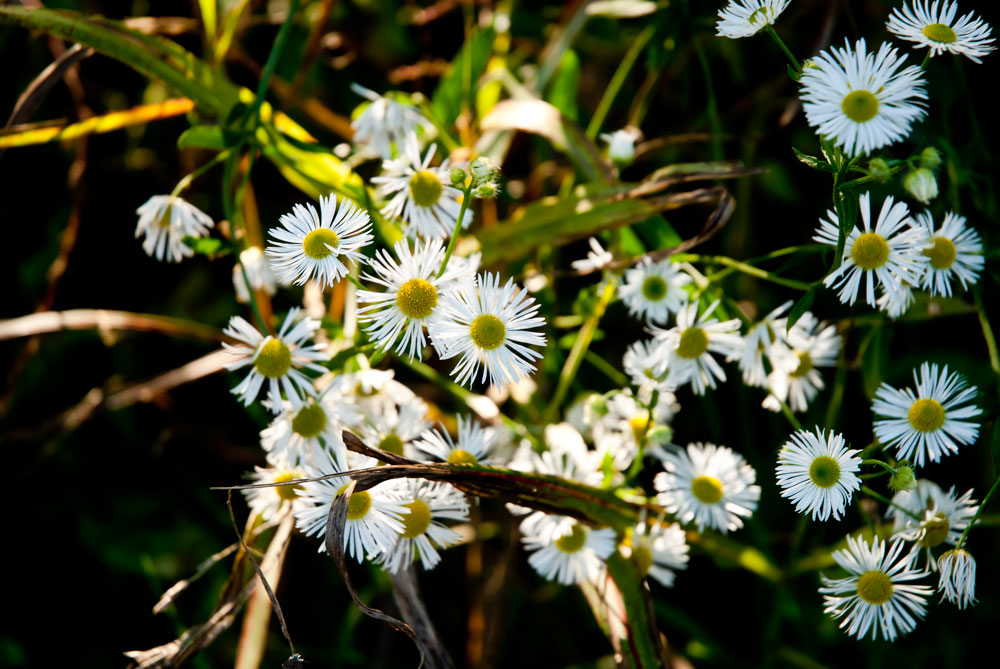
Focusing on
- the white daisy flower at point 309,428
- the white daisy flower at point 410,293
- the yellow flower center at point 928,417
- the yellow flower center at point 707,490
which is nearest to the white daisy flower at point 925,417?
the yellow flower center at point 928,417

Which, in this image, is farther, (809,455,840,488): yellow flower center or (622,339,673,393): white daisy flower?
(622,339,673,393): white daisy flower

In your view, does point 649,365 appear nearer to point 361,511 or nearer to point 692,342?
point 692,342

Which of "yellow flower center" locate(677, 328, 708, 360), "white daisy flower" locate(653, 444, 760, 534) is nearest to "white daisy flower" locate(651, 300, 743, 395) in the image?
"yellow flower center" locate(677, 328, 708, 360)

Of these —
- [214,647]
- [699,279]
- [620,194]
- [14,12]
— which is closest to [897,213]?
[699,279]

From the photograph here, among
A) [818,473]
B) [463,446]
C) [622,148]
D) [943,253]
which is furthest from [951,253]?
[463,446]

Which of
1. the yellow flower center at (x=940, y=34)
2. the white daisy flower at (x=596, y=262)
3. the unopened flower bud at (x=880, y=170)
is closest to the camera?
the unopened flower bud at (x=880, y=170)

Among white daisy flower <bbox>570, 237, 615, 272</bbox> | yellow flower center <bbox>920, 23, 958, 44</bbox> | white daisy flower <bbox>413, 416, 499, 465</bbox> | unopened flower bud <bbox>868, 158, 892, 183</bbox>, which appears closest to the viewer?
unopened flower bud <bbox>868, 158, 892, 183</bbox>

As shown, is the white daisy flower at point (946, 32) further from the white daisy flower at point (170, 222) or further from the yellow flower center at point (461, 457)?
the white daisy flower at point (170, 222)

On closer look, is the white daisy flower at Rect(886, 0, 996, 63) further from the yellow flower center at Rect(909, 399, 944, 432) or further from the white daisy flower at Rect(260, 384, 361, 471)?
the white daisy flower at Rect(260, 384, 361, 471)
